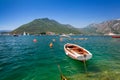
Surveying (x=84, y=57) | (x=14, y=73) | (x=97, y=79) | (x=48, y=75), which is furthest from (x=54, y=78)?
(x=84, y=57)

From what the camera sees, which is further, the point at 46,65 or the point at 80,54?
the point at 80,54

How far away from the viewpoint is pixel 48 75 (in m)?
15.5

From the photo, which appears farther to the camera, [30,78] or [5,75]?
[5,75]

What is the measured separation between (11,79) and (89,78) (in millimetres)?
9664

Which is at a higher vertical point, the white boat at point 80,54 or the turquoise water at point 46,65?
the white boat at point 80,54

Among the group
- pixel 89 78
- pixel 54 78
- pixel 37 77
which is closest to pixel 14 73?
pixel 37 77

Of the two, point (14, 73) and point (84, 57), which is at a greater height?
point (84, 57)

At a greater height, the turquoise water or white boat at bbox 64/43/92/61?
white boat at bbox 64/43/92/61

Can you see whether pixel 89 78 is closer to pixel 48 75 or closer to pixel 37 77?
pixel 48 75

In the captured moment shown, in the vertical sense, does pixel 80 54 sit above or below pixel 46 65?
above

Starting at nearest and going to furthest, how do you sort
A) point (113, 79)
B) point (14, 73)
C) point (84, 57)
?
point (113, 79)
point (14, 73)
point (84, 57)

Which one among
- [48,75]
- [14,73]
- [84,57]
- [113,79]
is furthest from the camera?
[84,57]

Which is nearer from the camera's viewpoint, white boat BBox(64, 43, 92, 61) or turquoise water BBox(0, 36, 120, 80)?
turquoise water BBox(0, 36, 120, 80)

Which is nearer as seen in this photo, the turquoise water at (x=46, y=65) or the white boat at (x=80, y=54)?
the turquoise water at (x=46, y=65)
